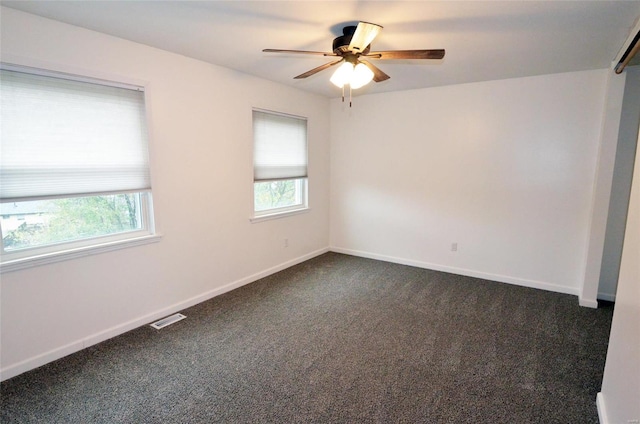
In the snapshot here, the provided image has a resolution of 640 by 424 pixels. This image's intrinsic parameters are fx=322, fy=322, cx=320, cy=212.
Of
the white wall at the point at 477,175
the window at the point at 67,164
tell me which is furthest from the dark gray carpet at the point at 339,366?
the window at the point at 67,164

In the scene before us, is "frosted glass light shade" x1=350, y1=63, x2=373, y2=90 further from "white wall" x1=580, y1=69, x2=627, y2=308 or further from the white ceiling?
"white wall" x1=580, y1=69, x2=627, y2=308

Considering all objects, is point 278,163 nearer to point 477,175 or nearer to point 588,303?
point 477,175

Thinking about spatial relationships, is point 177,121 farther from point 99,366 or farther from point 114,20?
point 99,366

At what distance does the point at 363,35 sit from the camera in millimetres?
2119

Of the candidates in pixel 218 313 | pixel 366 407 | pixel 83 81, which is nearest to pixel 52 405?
pixel 218 313

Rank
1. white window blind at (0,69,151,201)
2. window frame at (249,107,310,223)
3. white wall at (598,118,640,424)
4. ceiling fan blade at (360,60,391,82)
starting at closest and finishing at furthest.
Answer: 1. white wall at (598,118,640,424)
2. white window blind at (0,69,151,201)
3. ceiling fan blade at (360,60,391,82)
4. window frame at (249,107,310,223)

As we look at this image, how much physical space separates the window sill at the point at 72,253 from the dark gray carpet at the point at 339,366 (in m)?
0.74

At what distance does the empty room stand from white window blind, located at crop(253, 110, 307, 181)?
0.03 meters

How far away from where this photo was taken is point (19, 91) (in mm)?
2127

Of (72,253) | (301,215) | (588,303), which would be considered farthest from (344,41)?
(588,303)

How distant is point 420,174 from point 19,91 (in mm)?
4077

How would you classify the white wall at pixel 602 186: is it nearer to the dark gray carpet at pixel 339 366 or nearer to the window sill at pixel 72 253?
the dark gray carpet at pixel 339 366

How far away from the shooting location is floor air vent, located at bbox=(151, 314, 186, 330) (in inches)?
113

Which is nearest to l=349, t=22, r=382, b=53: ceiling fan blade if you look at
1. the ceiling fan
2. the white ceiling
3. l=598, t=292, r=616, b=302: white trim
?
the ceiling fan
